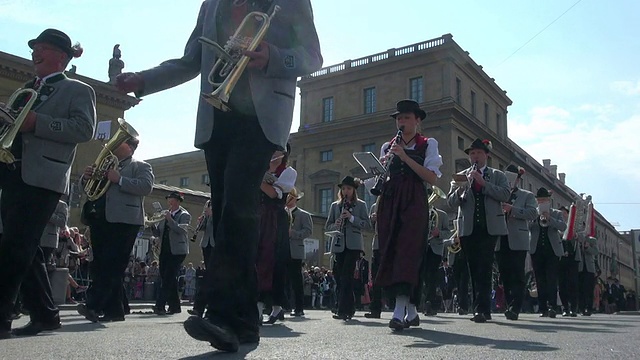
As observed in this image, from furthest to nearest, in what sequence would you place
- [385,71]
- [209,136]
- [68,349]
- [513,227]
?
1. [385,71]
2. [513,227]
3. [209,136]
4. [68,349]

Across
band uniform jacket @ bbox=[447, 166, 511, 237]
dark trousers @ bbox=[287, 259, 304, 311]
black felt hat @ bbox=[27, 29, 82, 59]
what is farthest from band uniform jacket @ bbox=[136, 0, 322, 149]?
dark trousers @ bbox=[287, 259, 304, 311]

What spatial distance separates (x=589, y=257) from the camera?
627 inches

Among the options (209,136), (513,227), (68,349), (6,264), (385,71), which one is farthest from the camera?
(385,71)

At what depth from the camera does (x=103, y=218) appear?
7.89 meters

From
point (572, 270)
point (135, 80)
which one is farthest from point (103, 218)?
point (572, 270)

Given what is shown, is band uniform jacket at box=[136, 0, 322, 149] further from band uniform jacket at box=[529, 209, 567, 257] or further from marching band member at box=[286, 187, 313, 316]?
band uniform jacket at box=[529, 209, 567, 257]

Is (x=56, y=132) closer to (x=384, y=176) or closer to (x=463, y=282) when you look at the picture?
(x=384, y=176)

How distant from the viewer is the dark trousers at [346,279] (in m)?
8.98

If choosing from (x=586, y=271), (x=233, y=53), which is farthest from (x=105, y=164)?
(x=586, y=271)

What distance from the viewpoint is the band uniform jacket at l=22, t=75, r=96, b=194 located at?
4719 mm

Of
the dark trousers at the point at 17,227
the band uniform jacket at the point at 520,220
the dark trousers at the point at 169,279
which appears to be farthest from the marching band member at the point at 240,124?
the dark trousers at the point at 169,279

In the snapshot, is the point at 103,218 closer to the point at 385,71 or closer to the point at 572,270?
the point at 572,270

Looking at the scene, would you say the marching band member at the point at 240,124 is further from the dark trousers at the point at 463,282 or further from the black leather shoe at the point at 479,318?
the dark trousers at the point at 463,282

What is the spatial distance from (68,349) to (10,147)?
72.9 inches
